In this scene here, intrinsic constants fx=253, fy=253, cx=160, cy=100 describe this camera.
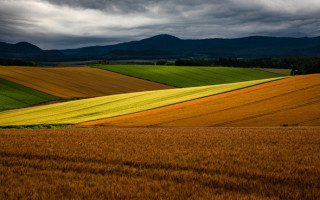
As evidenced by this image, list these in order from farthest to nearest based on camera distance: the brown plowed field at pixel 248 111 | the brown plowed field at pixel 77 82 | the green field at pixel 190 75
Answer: the green field at pixel 190 75 → the brown plowed field at pixel 77 82 → the brown plowed field at pixel 248 111

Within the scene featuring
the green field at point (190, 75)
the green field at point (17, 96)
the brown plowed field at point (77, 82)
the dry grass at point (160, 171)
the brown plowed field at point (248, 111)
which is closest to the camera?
the dry grass at point (160, 171)

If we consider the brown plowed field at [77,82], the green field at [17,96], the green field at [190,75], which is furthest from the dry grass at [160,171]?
the green field at [190,75]

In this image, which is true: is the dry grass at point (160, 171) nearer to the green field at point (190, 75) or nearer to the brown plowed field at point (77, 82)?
the brown plowed field at point (77, 82)

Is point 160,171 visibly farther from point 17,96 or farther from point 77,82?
point 77,82

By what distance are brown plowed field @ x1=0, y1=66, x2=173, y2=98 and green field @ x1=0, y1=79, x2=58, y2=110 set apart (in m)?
2.76

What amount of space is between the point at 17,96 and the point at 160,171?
194 feet

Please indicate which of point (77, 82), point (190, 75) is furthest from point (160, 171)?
point (190, 75)

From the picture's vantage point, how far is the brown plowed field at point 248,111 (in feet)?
77.7

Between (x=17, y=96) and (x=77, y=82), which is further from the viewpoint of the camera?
(x=77, y=82)

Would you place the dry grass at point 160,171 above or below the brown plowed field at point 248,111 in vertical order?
above

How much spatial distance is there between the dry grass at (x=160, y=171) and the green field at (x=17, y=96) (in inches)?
1813

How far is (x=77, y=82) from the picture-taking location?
8044cm

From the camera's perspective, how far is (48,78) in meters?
80.6

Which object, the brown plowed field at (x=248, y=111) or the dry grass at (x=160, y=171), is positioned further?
the brown plowed field at (x=248, y=111)
